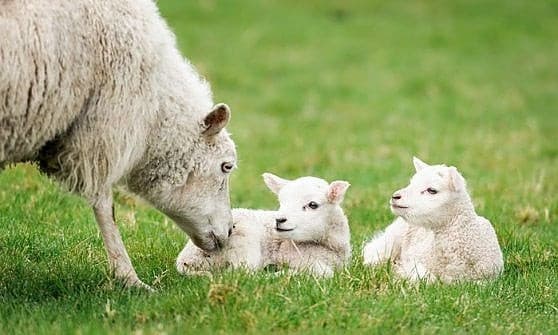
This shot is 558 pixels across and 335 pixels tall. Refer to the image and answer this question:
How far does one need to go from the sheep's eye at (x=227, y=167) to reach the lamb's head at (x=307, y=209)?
0.43 meters

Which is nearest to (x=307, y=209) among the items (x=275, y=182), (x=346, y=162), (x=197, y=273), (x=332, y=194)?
(x=332, y=194)

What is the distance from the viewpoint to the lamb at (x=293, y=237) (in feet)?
23.3

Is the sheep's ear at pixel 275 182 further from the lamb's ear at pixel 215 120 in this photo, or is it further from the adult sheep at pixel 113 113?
the lamb's ear at pixel 215 120

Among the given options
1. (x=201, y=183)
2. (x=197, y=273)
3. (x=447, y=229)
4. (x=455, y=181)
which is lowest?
(x=197, y=273)

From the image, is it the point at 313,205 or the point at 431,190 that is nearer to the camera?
the point at 313,205

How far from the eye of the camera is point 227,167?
7047 millimetres

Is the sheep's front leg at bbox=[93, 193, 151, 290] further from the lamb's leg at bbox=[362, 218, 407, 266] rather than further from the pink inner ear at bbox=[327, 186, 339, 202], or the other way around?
the lamb's leg at bbox=[362, 218, 407, 266]

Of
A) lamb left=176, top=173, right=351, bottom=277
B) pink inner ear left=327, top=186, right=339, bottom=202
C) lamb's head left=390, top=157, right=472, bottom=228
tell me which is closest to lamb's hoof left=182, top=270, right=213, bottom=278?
lamb left=176, top=173, right=351, bottom=277

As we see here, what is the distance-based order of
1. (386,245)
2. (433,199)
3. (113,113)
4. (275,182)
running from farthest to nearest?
(386,245) < (275,182) < (433,199) < (113,113)

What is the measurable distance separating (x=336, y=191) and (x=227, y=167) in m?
0.77

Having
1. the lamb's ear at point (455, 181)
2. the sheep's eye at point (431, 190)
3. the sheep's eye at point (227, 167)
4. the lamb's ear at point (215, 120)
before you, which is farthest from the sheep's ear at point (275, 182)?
the lamb's ear at point (455, 181)

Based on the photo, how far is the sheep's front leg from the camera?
6.69 metres

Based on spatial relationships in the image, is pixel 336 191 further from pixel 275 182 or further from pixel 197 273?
pixel 197 273

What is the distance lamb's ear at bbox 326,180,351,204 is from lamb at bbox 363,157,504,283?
0.37m
